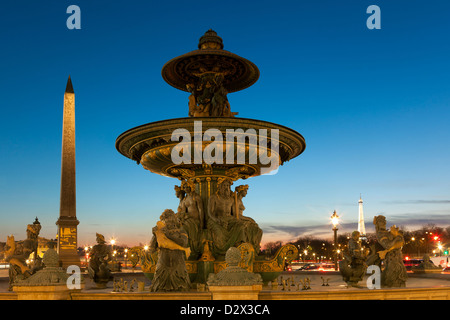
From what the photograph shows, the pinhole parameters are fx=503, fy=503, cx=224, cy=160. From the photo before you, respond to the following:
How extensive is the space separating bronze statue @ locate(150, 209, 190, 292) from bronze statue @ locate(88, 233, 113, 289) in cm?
409

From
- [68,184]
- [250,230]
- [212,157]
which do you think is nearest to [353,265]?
[250,230]

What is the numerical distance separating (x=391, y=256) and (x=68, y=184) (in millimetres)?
32831

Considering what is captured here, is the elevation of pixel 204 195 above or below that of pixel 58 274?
above

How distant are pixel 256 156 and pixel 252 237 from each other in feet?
7.09

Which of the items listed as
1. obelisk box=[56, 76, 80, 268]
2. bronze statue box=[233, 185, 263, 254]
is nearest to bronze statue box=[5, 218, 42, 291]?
bronze statue box=[233, 185, 263, 254]

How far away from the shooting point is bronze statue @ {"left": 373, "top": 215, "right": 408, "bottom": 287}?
1054cm

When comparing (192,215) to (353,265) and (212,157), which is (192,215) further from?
(353,265)

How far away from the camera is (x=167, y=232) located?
9820 millimetres

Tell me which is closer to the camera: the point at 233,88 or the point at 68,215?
the point at 233,88

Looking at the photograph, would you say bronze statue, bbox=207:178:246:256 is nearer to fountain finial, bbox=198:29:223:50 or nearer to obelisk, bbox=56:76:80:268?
fountain finial, bbox=198:29:223:50

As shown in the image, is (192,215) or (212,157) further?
(192,215)

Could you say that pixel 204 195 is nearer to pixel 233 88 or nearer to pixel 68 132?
pixel 233 88

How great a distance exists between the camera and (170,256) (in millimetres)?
9945

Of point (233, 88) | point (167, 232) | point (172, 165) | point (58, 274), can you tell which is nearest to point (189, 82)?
point (233, 88)
